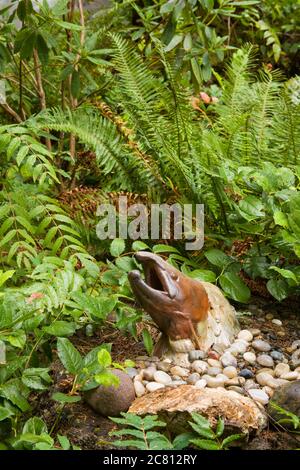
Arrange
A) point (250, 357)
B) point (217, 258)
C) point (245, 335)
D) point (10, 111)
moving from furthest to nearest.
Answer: point (10, 111)
point (217, 258)
point (245, 335)
point (250, 357)

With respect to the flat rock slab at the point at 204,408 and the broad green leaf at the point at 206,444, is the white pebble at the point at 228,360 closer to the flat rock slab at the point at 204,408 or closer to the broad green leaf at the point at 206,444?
the flat rock slab at the point at 204,408

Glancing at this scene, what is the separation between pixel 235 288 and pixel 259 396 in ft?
2.07

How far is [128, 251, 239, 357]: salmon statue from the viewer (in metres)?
2.37

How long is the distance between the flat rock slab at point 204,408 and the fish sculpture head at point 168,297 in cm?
29

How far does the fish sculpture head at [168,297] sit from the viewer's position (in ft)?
7.73

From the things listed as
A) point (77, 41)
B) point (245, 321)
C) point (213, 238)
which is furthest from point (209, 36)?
Answer: point (245, 321)

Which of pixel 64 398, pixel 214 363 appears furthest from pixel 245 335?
pixel 64 398

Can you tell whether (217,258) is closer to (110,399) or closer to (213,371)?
(213,371)

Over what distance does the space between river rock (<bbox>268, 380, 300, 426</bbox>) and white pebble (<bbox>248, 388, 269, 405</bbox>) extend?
1.6 inches

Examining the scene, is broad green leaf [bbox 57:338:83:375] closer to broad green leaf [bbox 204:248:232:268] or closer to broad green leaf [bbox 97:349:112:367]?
broad green leaf [bbox 97:349:112:367]

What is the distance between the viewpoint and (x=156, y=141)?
10.8 feet

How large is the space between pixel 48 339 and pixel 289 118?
1452 millimetres

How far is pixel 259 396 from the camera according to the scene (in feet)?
7.42

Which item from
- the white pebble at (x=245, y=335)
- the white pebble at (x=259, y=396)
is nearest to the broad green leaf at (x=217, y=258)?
the white pebble at (x=245, y=335)
